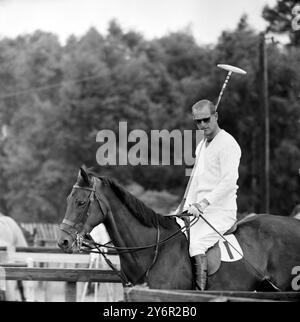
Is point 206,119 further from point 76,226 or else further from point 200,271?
point 76,226

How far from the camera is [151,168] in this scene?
4200cm

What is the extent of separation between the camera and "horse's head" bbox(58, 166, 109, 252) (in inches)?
297

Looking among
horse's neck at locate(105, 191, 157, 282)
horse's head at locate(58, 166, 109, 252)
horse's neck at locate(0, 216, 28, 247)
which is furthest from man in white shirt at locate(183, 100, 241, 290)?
horse's neck at locate(0, 216, 28, 247)

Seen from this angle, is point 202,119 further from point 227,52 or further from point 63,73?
point 63,73

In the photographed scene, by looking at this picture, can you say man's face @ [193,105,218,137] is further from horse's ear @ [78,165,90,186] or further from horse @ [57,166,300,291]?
horse's ear @ [78,165,90,186]

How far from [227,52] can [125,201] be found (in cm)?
3247

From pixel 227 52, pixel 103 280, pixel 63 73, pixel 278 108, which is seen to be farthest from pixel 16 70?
pixel 103 280

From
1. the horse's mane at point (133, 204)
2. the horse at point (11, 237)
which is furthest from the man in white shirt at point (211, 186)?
the horse at point (11, 237)

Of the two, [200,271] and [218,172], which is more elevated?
[218,172]

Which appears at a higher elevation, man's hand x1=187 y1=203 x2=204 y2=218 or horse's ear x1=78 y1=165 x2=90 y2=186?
horse's ear x1=78 y1=165 x2=90 y2=186

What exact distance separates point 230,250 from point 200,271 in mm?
483

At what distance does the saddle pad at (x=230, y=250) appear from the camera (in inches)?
319

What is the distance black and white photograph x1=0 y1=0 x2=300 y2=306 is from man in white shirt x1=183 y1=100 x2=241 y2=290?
15mm

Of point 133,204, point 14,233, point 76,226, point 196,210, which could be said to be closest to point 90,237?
point 76,226
